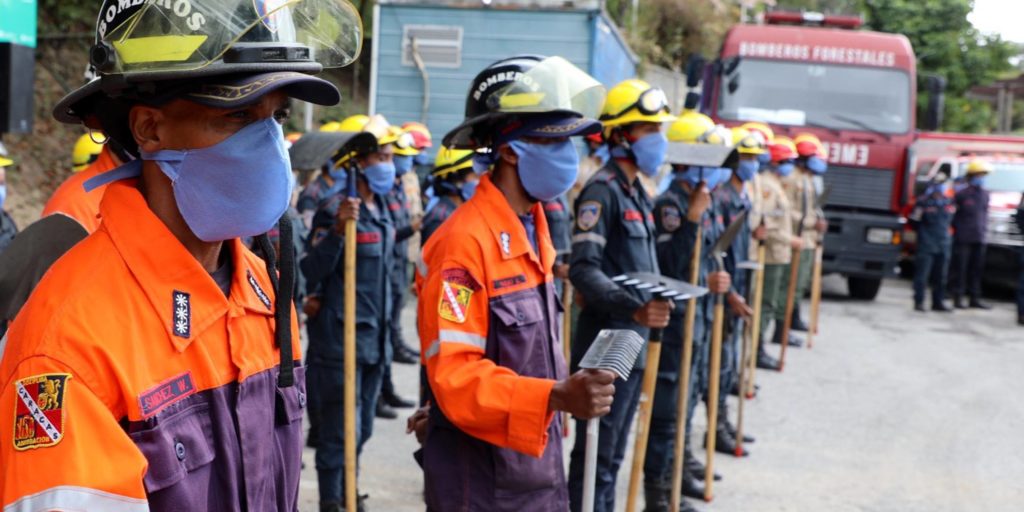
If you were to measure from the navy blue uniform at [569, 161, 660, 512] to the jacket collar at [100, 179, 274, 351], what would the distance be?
2939mm

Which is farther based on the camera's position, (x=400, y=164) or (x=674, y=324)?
(x=400, y=164)

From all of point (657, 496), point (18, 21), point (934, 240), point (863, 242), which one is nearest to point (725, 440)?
point (657, 496)

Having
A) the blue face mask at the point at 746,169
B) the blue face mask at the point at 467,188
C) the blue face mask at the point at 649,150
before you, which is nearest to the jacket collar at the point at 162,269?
the blue face mask at the point at 649,150

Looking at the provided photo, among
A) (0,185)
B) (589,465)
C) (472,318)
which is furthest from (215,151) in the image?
(0,185)

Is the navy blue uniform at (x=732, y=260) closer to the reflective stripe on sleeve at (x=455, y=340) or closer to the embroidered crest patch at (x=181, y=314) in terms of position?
the reflective stripe on sleeve at (x=455, y=340)

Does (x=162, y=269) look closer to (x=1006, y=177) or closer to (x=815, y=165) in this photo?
(x=815, y=165)

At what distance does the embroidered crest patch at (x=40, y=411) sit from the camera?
1.48m

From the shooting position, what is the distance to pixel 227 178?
68.7 inches

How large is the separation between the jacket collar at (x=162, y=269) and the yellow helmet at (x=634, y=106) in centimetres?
357

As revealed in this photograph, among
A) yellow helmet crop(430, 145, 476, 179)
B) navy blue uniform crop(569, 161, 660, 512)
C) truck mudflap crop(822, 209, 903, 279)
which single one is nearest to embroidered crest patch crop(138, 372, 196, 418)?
navy blue uniform crop(569, 161, 660, 512)

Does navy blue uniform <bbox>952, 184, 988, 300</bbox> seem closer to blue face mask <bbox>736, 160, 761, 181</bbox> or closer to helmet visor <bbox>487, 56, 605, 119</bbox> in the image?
blue face mask <bbox>736, 160, 761, 181</bbox>

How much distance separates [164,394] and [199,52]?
540mm

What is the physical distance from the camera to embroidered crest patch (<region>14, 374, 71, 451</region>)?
1476 millimetres

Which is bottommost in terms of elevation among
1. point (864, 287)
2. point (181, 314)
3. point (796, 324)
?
point (796, 324)
